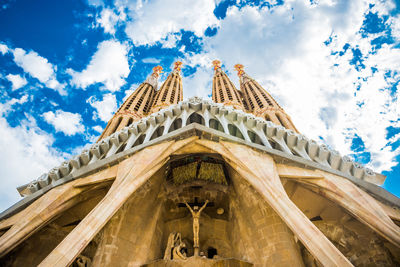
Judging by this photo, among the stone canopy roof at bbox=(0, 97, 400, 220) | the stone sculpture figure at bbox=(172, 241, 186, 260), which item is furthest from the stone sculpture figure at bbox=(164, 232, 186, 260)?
the stone canopy roof at bbox=(0, 97, 400, 220)

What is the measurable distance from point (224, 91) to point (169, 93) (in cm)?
701

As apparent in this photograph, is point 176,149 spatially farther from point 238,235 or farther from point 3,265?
point 3,265

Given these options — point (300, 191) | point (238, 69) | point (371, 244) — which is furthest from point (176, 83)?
point (371, 244)

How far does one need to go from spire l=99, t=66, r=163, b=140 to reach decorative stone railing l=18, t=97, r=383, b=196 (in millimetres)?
12095

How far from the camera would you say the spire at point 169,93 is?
87.9 feet

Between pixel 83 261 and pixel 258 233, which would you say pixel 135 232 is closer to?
pixel 83 261

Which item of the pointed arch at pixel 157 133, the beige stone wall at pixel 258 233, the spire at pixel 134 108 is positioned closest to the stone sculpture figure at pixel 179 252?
the beige stone wall at pixel 258 233

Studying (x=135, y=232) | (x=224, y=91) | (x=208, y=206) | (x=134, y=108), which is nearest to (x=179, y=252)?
(x=135, y=232)

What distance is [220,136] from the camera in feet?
28.6

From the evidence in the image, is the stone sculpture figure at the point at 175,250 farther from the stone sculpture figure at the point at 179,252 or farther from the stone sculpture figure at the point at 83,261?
the stone sculpture figure at the point at 83,261

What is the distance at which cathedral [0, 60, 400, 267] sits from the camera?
6305mm

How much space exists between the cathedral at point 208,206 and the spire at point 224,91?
49.2 feet

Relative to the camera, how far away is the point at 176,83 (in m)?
35.1

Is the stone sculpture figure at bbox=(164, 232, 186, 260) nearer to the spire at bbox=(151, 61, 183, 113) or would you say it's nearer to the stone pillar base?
the stone pillar base
